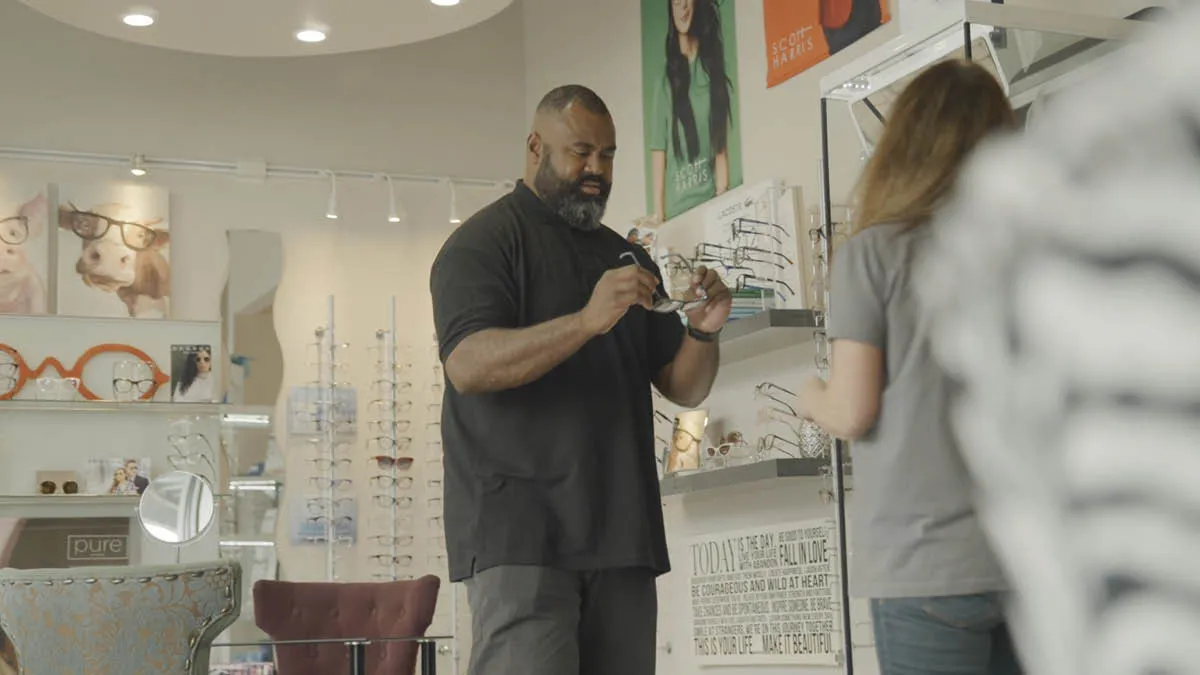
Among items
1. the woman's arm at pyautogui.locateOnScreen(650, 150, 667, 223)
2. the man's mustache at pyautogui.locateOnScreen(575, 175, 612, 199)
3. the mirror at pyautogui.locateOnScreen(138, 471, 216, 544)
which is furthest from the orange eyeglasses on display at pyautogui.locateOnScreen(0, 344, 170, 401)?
the man's mustache at pyautogui.locateOnScreen(575, 175, 612, 199)

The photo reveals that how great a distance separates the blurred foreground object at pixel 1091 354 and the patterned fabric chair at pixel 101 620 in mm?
3450

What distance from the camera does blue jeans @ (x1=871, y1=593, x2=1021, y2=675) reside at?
1576 millimetres

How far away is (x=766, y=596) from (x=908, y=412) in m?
3.55

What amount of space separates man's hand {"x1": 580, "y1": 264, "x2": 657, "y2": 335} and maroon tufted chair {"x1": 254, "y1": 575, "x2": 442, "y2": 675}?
9.83 feet

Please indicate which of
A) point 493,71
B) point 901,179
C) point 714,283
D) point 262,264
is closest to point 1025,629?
point 901,179

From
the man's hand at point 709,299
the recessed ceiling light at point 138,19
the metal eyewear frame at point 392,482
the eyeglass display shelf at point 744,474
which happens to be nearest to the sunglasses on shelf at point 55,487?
the metal eyewear frame at point 392,482

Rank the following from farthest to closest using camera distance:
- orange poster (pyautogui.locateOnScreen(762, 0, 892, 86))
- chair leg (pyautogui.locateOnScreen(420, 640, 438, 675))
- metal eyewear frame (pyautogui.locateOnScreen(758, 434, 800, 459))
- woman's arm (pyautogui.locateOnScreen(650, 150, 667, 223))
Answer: woman's arm (pyautogui.locateOnScreen(650, 150, 667, 223)) < metal eyewear frame (pyautogui.locateOnScreen(758, 434, 800, 459)) < orange poster (pyautogui.locateOnScreen(762, 0, 892, 86)) < chair leg (pyautogui.locateOnScreen(420, 640, 438, 675))

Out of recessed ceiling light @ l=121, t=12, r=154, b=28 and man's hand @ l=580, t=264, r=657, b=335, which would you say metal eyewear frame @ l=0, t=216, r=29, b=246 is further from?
man's hand @ l=580, t=264, r=657, b=335

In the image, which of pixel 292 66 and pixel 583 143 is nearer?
pixel 583 143

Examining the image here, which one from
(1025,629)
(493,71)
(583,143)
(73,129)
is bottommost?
(1025,629)

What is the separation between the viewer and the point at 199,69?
23.6 feet

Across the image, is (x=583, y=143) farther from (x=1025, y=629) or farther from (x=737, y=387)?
(x=737, y=387)

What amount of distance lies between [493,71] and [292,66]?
3.45 ft

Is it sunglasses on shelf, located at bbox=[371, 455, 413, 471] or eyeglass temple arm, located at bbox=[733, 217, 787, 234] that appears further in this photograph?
sunglasses on shelf, located at bbox=[371, 455, 413, 471]
